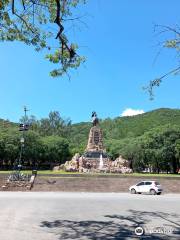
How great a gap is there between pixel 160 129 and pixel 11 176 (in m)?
45.0

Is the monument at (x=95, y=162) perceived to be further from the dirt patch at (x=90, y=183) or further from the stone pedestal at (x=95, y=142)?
the dirt patch at (x=90, y=183)

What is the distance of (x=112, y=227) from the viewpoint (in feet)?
41.4

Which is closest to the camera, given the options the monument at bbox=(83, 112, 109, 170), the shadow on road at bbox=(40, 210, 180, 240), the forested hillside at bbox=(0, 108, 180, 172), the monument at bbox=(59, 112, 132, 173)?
the shadow on road at bbox=(40, 210, 180, 240)

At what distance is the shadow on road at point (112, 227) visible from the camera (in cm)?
1109

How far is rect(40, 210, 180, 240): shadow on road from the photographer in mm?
11086

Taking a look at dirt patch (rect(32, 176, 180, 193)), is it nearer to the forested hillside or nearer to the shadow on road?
the shadow on road

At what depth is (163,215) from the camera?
15.9m

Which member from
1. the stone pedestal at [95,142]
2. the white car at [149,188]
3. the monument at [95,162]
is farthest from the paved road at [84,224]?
the stone pedestal at [95,142]

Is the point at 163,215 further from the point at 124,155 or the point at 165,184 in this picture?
the point at 124,155

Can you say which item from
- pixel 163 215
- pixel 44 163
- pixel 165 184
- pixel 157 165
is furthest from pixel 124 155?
pixel 163 215

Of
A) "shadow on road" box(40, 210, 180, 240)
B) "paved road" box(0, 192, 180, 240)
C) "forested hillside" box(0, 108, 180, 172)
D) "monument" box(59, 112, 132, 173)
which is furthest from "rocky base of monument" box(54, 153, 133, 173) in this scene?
"shadow on road" box(40, 210, 180, 240)

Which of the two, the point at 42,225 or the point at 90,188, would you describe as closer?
the point at 42,225

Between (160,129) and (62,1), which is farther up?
(160,129)

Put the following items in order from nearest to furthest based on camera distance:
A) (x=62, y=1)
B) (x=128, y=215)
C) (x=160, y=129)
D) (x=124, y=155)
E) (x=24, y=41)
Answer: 1. (x=62, y=1)
2. (x=24, y=41)
3. (x=128, y=215)
4. (x=160, y=129)
5. (x=124, y=155)
